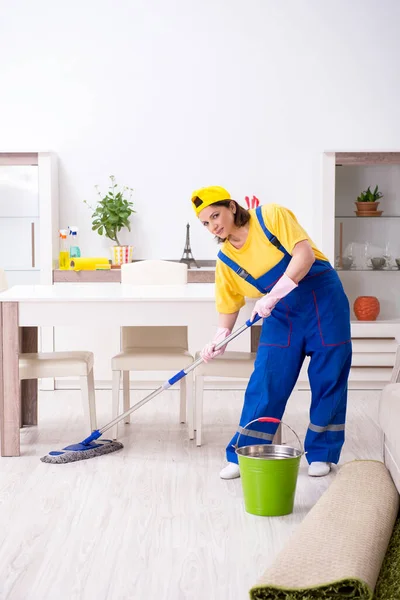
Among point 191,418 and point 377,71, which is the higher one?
point 377,71

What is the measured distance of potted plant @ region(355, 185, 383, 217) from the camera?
16.8ft

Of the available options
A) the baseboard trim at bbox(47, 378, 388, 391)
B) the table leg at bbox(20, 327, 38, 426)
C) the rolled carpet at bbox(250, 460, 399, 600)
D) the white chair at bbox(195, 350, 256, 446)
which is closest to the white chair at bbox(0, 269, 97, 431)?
the table leg at bbox(20, 327, 38, 426)

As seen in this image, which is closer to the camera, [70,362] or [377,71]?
[70,362]

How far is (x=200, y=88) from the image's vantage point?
544 centimetres

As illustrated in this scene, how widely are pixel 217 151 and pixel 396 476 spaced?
3.23 m

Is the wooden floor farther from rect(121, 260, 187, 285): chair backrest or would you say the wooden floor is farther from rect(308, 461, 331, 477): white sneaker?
rect(121, 260, 187, 285): chair backrest

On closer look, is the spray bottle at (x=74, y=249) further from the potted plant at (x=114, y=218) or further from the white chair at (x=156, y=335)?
the white chair at (x=156, y=335)

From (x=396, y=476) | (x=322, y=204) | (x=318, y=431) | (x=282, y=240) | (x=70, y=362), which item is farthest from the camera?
(x=322, y=204)

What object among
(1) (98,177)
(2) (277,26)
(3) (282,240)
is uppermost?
(2) (277,26)

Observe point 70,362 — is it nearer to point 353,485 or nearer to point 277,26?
point 353,485

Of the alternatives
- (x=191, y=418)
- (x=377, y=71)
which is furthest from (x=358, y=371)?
(x=377, y=71)

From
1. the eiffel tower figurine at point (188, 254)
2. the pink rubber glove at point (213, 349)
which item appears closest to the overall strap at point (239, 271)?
the pink rubber glove at point (213, 349)

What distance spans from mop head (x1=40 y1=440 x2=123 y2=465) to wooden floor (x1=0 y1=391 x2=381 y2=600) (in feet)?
0.13

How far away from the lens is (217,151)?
545cm
